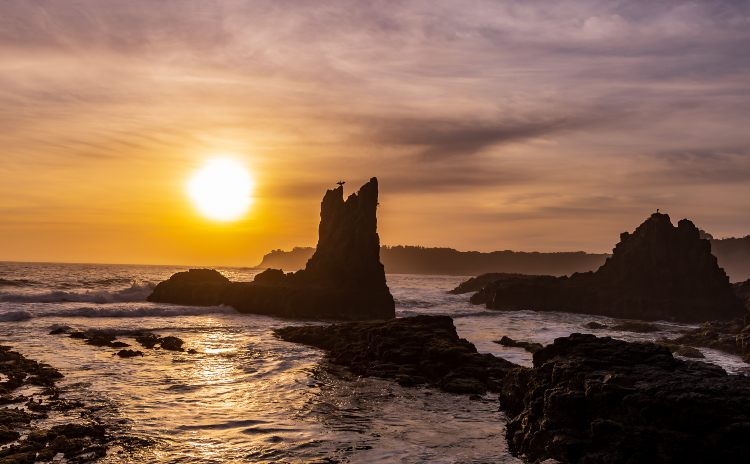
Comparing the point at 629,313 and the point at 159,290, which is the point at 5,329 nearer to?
the point at 159,290

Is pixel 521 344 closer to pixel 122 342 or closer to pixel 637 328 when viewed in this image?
pixel 637 328

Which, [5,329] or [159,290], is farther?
[159,290]

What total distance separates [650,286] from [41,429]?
86.3 m

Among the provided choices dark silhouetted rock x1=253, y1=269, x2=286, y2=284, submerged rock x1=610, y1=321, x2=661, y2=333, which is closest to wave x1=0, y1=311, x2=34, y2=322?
dark silhouetted rock x1=253, y1=269, x2=286, y2=284

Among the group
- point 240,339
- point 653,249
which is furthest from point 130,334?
point 653,249

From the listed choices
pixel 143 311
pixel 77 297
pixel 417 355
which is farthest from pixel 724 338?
pixel 77 297

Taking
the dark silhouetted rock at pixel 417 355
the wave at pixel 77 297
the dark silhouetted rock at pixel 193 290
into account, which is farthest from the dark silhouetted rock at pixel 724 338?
the wave at pixel 77 297

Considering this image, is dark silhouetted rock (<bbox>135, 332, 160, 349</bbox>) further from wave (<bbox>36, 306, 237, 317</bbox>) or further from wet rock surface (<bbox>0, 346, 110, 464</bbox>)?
wave (<bbox>36, 306, 237, 317</bbox>)

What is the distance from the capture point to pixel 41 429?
1923cm

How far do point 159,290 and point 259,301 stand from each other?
61.8 feet

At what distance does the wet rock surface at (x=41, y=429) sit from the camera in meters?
16.9

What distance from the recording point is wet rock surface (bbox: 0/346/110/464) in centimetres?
1691

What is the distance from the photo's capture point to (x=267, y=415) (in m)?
23.0

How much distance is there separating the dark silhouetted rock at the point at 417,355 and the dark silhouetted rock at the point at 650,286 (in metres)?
54.8
